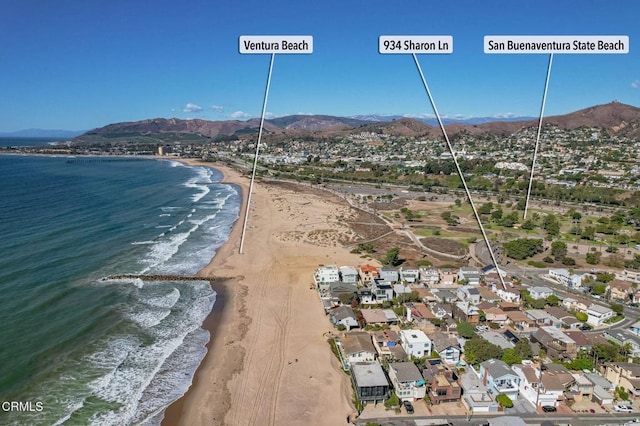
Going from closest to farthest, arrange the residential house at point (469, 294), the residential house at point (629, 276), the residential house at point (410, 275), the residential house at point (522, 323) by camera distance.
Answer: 1. the residential house at point (522, 323)
2. the residential house at point (469, 294)
3. the residential house at point (410, 275)
4. the residential house at point (629, 276)

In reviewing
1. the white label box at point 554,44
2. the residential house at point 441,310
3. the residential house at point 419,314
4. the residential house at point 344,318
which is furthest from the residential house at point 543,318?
the white label box at point 554,44

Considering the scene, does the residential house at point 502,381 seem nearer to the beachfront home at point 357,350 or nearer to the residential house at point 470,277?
the beachfront home at point 357,350

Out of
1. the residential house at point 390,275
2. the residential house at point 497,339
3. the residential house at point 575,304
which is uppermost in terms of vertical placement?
the residential house at point 390,275

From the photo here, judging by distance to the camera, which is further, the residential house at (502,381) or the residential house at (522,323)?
the residential house at (522,323)

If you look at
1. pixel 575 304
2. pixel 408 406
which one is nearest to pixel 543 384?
pixel 408 406

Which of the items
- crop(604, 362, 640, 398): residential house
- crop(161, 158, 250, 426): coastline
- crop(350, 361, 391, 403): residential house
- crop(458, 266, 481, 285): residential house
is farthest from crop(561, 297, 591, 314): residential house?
crop(161, 158, 250, 426): coastline

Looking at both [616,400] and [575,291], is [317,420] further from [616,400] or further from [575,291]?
[575,291]

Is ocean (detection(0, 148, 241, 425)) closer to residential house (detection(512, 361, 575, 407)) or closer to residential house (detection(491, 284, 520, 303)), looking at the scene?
residential house (detection(512, 361, 575, 407))

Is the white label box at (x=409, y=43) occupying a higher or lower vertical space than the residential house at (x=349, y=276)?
higher
